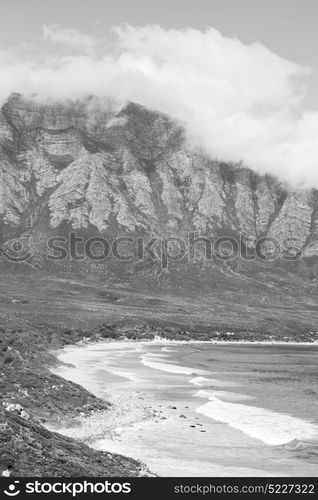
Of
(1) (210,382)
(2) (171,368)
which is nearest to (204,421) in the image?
(1) (210,382)

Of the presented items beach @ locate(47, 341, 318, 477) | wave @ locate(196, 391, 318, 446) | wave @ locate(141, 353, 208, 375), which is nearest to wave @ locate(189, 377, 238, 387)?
beach @ locate(47, 341, 318, 477)

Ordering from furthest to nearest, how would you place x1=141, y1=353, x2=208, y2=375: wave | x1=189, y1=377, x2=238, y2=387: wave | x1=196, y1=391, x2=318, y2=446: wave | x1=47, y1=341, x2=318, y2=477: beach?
x1=141, y1=353, x2=208, y2=375: wave, x1=189, y1=377, x2=238, y2=387: wave, x1=196, y1=391, x2=318, y2=446: wave, x1=47, y1=341, x2=318, y2=477: beach

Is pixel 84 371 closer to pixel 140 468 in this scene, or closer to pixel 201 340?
pixel 140 468

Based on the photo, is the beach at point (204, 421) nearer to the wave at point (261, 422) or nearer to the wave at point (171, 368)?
the wave at point (261, 422)

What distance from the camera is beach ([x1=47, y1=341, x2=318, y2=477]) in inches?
1123

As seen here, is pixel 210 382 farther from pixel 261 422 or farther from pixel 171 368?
pixel 261 422

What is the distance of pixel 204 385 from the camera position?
211 feet

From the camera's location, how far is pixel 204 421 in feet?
133

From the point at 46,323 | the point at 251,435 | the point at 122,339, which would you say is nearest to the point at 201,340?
the point at 122,339

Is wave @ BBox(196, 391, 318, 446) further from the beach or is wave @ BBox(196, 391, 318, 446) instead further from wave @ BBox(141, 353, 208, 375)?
wave @ BBox(141, 353, 208, 375)

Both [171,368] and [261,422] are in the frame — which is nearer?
[261,422]

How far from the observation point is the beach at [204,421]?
28.5 metres

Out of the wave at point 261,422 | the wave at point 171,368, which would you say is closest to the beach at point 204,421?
the wave at point 261,422

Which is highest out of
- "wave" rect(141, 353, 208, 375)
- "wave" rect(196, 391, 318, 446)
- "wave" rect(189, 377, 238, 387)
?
"wave" rect(196, 391, 318, 446)
